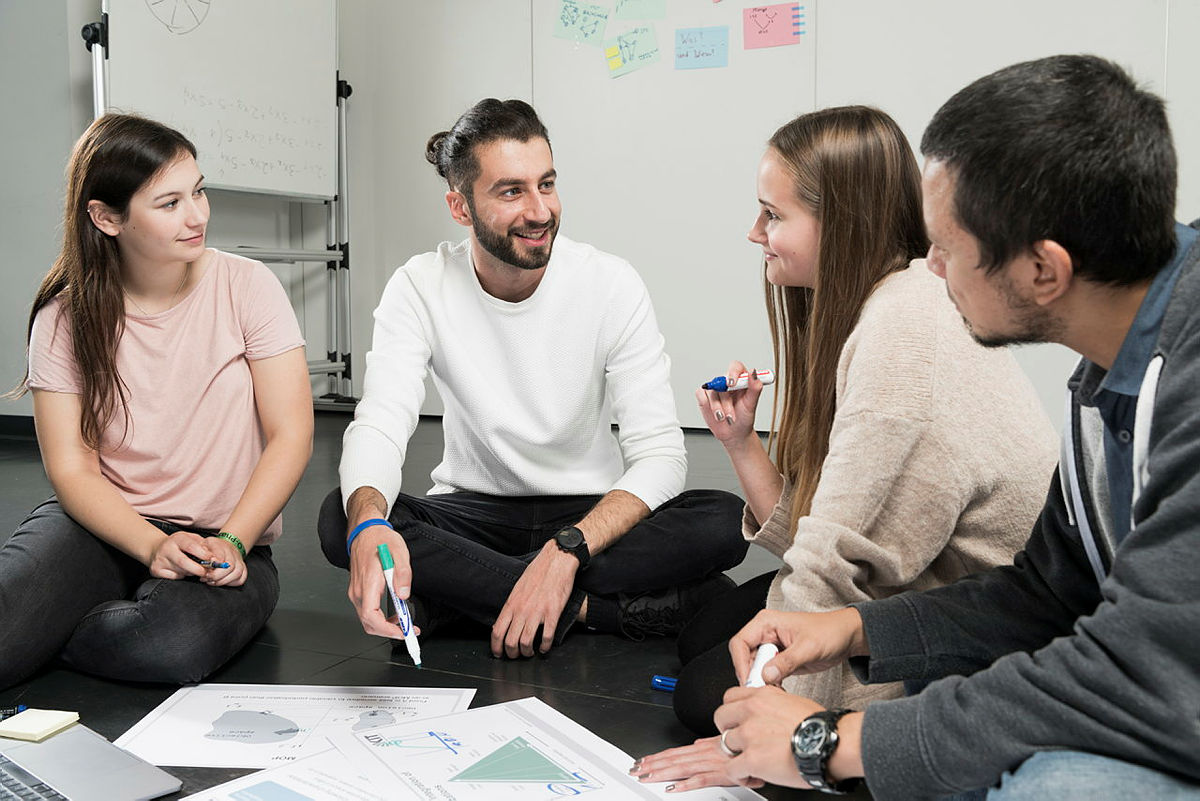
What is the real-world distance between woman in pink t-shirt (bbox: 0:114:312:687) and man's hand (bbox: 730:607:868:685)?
970 mm

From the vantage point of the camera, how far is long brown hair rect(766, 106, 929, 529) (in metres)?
1.30

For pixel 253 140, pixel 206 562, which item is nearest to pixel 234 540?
pixel 206 562

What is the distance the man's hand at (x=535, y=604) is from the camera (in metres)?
1.77

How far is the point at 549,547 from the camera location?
5.94 feet

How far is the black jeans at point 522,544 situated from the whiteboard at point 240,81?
2501mm

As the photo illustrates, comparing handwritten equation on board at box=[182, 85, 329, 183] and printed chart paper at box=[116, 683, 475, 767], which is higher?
handwritten equation on board at box=[182, 85, 329, 183]

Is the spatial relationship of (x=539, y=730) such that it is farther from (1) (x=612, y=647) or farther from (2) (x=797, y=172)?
(2) (x=797, y=172)

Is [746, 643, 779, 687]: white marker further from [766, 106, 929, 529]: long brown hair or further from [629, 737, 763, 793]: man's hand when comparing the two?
[766, 106, 929, 529]: long brown hair

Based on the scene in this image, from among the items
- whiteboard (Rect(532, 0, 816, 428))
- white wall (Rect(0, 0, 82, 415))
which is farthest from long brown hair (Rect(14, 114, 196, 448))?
whiteboard (Rect(532, 0, 816, 428))

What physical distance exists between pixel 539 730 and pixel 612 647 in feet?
1.48

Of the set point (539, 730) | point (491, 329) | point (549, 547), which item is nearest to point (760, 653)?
point (539, 730)

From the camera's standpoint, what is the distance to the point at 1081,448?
3.10 feet

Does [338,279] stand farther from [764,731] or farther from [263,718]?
[764,731]

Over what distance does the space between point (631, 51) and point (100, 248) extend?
2970mm
